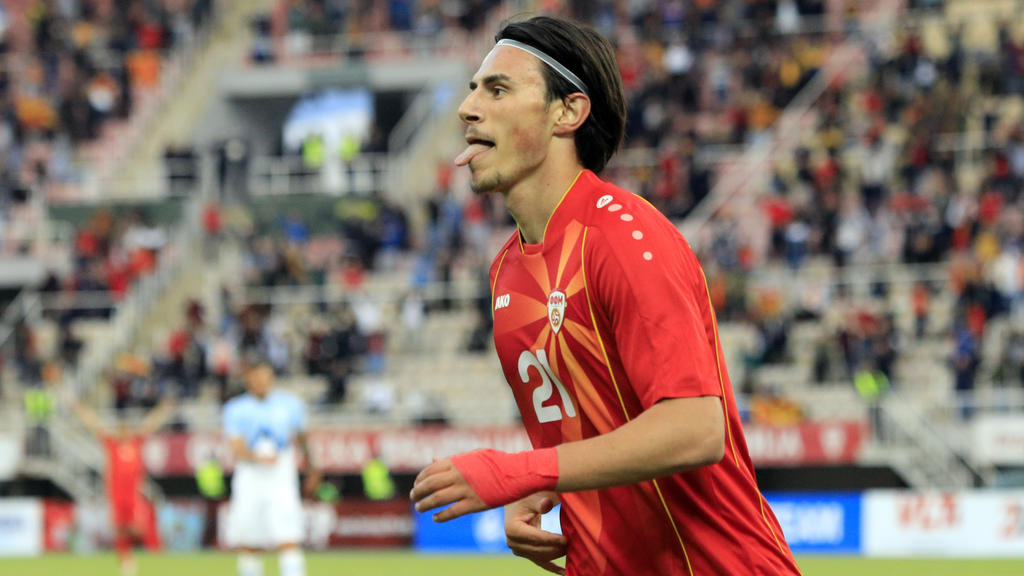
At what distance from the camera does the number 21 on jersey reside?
4238mm

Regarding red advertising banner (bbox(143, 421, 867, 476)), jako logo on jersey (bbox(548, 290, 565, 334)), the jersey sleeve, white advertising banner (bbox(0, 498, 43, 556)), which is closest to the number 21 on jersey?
jako logo on jersey (bbox(548, 290, 565, 334))

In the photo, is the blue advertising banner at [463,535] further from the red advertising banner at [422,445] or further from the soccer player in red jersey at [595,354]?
the soccer player in red jersey at [595,354]

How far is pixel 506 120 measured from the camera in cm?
423

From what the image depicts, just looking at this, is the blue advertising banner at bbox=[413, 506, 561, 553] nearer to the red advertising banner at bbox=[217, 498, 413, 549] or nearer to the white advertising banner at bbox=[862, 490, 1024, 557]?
the red advertising banner at bbox=[217, 498, 413, 549]

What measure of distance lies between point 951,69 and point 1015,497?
9.92 meters

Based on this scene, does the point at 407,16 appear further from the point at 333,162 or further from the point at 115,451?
the point at 115,451

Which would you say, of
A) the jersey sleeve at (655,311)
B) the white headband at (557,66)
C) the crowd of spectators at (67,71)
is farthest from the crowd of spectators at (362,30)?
the jersey sleeve at (655,311)

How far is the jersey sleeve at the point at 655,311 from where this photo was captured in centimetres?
379

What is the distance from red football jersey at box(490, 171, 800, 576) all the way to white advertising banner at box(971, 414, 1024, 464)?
19.3m

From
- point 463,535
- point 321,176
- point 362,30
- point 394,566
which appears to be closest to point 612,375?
point 394,566

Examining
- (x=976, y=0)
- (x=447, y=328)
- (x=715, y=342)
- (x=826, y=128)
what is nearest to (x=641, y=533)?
(x=715, y=342)

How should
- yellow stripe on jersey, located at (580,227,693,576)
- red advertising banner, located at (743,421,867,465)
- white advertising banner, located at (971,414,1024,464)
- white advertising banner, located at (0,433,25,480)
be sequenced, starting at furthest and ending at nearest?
white advertising banner, located at (0,433,25,480) → red advertising banner, located at (743,421,867,465) → white advertising banner, located at (971,414,1024,464) → yellow stripe on jersey, located at (580,227,693,576)

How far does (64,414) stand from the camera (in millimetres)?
28391

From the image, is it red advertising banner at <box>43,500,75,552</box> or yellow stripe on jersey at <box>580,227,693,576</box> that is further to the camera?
red advertising banner at <box>43,500,75,552</box>
